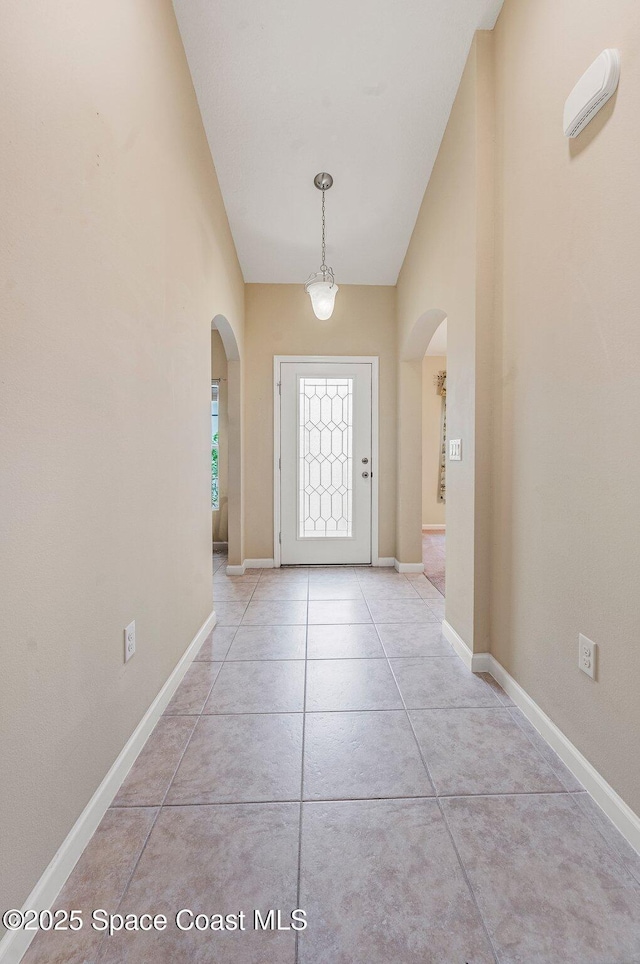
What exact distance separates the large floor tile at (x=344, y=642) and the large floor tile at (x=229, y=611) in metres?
0.51

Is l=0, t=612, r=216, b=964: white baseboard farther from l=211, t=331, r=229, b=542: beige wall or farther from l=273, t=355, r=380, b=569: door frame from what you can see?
l=211, t=331, r=229, b=542: beige wall

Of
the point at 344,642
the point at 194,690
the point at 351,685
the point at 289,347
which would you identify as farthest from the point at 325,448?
the point at 194,690

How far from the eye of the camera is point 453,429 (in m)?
2.31

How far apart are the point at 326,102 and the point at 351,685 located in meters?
3.04

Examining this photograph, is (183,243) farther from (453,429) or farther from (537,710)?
(537,710)

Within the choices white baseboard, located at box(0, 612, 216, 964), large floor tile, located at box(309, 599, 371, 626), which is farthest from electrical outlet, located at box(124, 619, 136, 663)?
large floor tile, located at box(309, 599, 371, 626)

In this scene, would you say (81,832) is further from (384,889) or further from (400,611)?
(400,611)

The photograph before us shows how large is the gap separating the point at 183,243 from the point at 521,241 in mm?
1509

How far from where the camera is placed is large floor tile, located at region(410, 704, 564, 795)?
52.3 inches

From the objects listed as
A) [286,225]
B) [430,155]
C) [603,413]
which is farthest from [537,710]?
[286,225]

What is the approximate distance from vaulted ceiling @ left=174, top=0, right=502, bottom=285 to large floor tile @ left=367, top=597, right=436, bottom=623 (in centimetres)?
279

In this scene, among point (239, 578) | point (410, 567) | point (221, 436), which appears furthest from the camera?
point (221, 436)

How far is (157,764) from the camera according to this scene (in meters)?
1.43

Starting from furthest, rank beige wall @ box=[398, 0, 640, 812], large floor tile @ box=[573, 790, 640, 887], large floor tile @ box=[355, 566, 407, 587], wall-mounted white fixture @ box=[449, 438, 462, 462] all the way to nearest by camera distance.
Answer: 1. large floor tile @ box=[355, 566, 407, 587]
2. wall-mounted white fixture @ box=[449, 438, 462, 462]
3. beige wall @ box=[398, 0, 640, 812]
4. large floor tile @ box=[573, 790, 640, 887]
